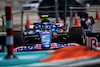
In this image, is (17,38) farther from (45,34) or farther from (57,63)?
(57,63)

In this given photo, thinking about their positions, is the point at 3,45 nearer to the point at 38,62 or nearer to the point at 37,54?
the point at 37,54

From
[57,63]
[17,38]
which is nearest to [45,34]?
[17,38]

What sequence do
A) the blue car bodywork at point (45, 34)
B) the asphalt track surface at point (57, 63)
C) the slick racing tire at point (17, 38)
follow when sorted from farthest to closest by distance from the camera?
the blue car bodywork at point (45, 34) → the slick racing tire at point (17, 38) → the asphalt track surface at point (57, 63)

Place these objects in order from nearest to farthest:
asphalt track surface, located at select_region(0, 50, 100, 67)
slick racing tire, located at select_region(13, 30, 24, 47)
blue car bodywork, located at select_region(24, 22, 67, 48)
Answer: asphalt track surface, located at select_region(0, 50, 100, 67) → slick racing tire, located at select_region(13, 30, 24, 47) → blue car bodywork, located at select_region(24, 22, 67, 48)

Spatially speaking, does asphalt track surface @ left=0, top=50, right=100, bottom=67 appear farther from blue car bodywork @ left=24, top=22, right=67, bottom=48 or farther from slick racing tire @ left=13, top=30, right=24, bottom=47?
blue car bodywork @ left=24, top=22, right=67, bottom=48

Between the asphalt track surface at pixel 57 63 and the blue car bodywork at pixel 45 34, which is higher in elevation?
the blue car bodywork at pixel 45 34

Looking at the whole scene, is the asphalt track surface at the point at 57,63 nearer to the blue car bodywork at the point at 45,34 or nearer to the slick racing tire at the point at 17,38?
the slick racing tire at the point at 17,38

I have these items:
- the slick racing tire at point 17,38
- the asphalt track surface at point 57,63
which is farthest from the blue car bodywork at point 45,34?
the asphalt track surface at point 57,63

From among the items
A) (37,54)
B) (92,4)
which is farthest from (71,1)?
(37,54)

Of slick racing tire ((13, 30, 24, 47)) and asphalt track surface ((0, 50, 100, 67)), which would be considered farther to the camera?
slick racing tire ((13, 30, 24, 47))

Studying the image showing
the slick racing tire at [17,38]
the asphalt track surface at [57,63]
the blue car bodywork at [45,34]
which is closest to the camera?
the asphalt track surface at [57,63]

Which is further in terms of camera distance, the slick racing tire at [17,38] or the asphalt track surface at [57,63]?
the slick racing tire at [17,38]

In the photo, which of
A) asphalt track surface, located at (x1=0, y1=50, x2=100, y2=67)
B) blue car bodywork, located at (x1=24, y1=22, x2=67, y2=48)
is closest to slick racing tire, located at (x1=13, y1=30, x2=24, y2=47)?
blue car bodywork, located at (x1=24, y1=22, x2=67, y2=48)

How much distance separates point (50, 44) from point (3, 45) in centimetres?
106
